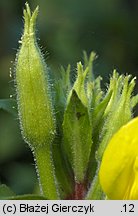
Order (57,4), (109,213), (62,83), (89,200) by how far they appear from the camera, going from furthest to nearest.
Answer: (57,4) < (62,83) < (89,200) < (109,213)

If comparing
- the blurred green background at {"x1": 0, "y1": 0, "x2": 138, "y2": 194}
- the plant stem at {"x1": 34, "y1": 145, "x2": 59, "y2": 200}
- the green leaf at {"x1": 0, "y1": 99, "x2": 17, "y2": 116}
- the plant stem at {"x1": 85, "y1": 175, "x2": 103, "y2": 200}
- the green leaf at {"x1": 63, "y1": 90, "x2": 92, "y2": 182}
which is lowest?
the plant stem at {"x1": 85, "y1": 175, "x2": 103, "y2": 200}

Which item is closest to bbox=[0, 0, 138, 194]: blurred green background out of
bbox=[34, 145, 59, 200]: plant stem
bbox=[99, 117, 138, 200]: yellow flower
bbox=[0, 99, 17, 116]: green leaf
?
bbox=[0, 99, 17, 116]: green leaf

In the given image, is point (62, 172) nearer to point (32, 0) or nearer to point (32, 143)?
point (32, 143)

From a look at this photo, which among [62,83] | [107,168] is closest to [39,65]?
[62,83]

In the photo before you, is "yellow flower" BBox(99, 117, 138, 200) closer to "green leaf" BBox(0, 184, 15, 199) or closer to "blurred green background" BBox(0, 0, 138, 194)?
Answer: "green leaf" BBox(0, 184, 15, 199)

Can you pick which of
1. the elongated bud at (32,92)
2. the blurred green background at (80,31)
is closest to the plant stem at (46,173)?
the elongated bud at (32,92)
